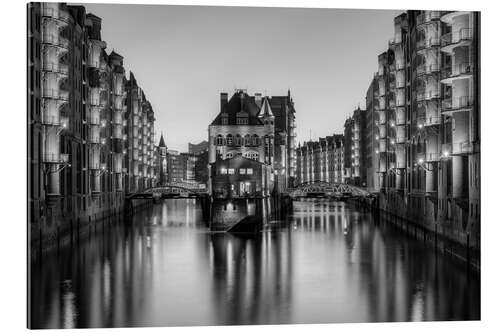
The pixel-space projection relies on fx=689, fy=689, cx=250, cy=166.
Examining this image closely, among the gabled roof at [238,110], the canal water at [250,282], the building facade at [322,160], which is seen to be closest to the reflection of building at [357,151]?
the building facade at [322,160]

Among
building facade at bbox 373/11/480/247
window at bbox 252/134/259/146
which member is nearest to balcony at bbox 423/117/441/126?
building facade at bbox 373/11/480/247

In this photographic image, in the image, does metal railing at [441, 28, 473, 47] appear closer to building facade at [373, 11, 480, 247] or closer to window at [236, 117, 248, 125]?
building facade at [373, 11, 480, 247]

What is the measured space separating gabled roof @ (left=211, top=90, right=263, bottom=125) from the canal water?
960 cm

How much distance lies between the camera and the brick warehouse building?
3350 centimetres

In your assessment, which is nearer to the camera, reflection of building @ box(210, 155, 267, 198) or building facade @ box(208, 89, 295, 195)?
reflection of building @ box(210, 155, 267, 198)

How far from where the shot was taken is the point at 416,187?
169ft

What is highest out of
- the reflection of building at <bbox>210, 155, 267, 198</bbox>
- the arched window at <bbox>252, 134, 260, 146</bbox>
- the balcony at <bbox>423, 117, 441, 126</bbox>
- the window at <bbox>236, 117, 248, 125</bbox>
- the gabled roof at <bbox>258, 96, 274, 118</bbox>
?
the gabled roof at <bbox>258, 96, 274, 118</bbox>

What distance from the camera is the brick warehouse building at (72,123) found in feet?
110

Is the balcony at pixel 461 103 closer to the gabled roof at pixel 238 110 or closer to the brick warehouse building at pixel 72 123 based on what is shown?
the brick warehouse building at pixel 72 123

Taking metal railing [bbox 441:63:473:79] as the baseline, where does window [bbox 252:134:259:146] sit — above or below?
below

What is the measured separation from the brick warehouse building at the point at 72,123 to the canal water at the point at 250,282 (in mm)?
3553

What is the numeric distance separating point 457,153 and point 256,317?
12613 mm

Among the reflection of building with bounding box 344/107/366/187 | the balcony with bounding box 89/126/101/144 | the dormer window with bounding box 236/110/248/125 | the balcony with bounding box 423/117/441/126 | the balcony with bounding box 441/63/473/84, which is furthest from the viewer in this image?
the reflection of building with bounding box 344/107/366/187

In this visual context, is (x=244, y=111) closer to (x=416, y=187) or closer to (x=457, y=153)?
(x=416, y=187)
